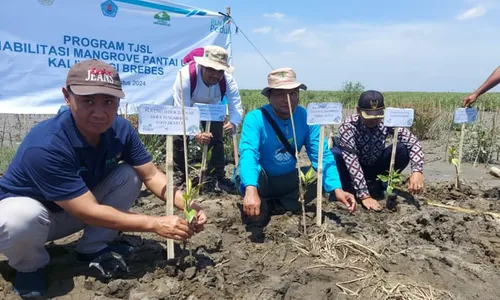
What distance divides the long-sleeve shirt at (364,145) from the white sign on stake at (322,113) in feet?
2.70

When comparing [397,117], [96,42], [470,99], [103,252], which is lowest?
[103,252]

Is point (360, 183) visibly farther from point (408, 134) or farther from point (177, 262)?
point (177, 262)

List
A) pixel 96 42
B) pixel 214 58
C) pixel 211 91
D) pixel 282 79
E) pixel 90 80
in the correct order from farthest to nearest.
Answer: pixel 96 42 → pixel 211 91 → pixel 214 58 → pixel 282 79 → pixel 90 80

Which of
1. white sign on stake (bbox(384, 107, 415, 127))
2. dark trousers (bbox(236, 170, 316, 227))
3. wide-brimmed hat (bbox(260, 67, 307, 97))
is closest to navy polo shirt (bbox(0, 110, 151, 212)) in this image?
wide-brimmed hat (bbox(260, 67, 307, 97))

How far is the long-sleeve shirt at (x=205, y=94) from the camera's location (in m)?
4.13

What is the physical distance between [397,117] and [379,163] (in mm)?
700

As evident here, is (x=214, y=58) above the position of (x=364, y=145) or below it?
above

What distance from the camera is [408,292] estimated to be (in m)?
2.32

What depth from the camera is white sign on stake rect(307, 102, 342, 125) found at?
3150mm

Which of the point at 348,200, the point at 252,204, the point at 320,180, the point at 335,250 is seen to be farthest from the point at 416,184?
the point at 252,204

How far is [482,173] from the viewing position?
19.8ft

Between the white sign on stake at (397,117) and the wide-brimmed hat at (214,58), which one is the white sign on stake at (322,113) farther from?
the wide-brimmed hat at (214,58)

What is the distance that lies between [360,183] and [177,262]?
2023 millimetres

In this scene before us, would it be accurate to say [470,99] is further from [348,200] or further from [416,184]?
[348,200]
